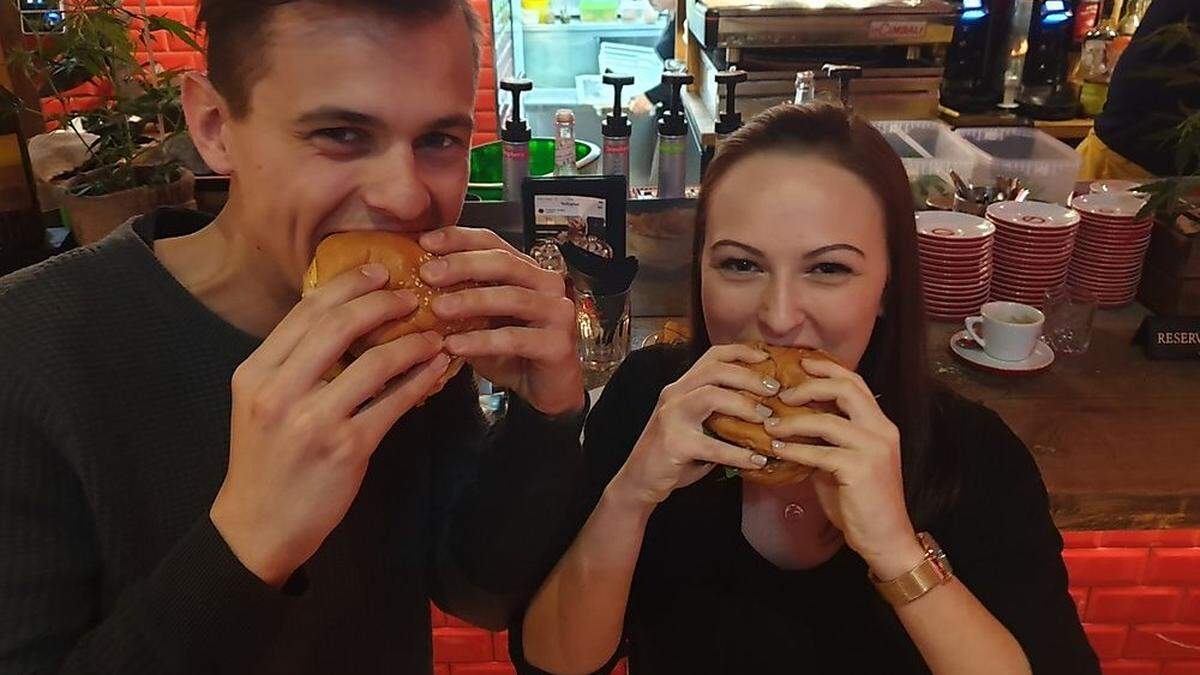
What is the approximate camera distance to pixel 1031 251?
7.84 ft

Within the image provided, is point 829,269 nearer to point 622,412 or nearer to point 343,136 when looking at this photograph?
point 622,412

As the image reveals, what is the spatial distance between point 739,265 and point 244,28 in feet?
2.59

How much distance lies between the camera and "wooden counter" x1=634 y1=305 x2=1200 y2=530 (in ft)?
5.72

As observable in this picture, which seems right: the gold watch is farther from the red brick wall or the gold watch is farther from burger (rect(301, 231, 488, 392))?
the red brick wall

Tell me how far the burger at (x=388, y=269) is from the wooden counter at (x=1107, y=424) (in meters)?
1.23

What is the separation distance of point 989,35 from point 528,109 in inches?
97.0

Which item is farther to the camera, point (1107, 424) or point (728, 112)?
point (728, 112)

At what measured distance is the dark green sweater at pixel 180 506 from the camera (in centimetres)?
93

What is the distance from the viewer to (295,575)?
1.00 m

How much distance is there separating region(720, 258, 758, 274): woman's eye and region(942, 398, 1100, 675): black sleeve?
0.46 metres

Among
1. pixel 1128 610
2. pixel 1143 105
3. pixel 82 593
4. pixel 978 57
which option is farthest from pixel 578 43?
pixel 82 593

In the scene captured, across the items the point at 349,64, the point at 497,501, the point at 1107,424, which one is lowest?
the point at 1107,424

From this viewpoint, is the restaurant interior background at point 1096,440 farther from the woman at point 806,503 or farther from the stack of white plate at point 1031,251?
the woman at point 806,503

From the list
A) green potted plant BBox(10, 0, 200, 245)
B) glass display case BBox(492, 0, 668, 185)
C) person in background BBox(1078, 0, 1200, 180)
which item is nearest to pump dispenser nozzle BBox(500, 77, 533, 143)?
green potted plant BBox(10, 0, 200, 245)
